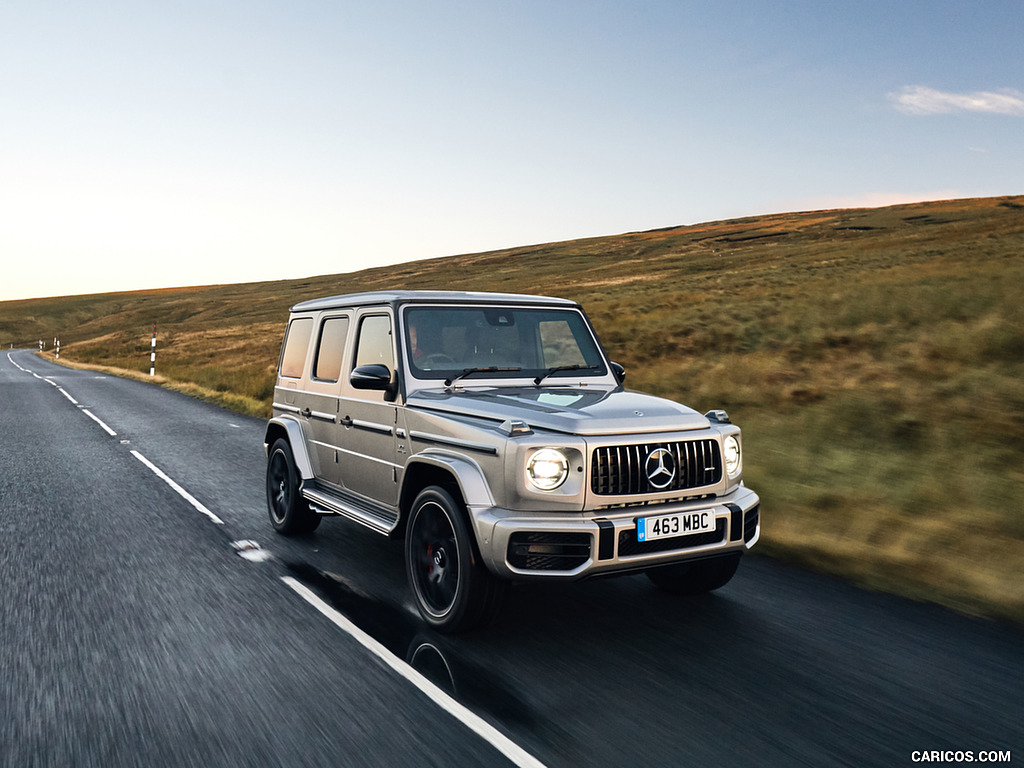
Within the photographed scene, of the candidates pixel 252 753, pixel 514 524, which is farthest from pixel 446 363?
pixel 252 753

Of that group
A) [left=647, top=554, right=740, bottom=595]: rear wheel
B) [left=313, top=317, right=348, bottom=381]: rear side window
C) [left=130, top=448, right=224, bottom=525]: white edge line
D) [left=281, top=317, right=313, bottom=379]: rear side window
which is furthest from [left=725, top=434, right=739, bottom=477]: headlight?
[left=130, top=448, right=224, bottom=525]: white edge line

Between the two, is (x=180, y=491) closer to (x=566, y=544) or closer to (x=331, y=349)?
(x=331, y=349)

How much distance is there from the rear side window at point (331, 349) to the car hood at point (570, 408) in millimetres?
1348

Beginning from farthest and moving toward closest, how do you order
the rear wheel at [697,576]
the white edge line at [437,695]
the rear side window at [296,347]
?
the rear side window at [296,347]
the rear wheel at [697,576]
the white edge line at [437,695]

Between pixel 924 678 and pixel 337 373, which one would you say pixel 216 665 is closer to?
pixel 337 373

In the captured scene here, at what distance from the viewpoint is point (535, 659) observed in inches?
170

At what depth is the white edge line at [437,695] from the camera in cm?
325

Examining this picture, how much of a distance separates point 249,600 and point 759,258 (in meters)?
46.7

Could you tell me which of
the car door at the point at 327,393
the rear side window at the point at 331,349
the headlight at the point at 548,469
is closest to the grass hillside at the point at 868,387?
the headlight at the point at 548,469

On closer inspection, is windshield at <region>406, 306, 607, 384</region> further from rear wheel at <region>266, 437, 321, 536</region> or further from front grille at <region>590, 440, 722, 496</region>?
rear wheel at <region>266, 437, 321, 536</region>

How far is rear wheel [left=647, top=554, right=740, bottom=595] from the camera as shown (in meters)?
5.33

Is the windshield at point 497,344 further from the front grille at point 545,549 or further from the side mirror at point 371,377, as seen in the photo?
the front grille at point 545,549

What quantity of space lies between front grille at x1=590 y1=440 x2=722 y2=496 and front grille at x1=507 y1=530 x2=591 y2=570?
31 centimetres

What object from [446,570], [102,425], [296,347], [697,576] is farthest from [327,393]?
[102,425]
